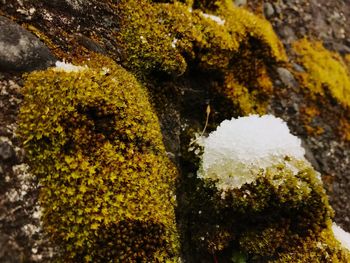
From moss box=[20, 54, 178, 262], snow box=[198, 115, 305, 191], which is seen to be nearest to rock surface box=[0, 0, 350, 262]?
moss box=[20, 54, 178, 262]

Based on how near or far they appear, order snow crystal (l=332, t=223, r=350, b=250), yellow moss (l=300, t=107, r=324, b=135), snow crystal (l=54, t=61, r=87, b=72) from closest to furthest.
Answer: snow crystal (l=54, t=61, r=87, b=72), snow crystal (l=332, t=223, r=350, b=250), yellow moss (l=300, t=107, r=324, b=135)

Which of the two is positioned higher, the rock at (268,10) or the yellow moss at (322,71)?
the rock at (268,10)

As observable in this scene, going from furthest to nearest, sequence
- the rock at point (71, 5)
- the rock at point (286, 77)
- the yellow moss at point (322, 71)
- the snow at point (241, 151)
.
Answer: the yellow moss at point (322, 71) < the rock at point (286, 77) < the snow at point (241, 151) < the rock at point (71, 5)

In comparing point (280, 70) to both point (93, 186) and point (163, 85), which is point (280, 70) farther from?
point (93, 186)

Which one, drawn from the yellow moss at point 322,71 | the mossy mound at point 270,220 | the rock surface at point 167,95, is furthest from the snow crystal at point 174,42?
the yellow moss at point 322,71

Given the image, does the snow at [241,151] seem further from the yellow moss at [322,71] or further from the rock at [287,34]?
the rock at [287,34]

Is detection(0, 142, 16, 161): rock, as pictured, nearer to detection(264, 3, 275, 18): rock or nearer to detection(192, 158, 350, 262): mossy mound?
detection(192, 158, 350, 262): mossy mound

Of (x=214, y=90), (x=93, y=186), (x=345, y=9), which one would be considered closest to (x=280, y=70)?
(x=214, y=90)
